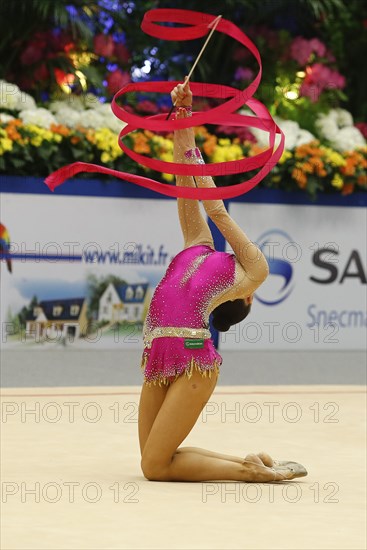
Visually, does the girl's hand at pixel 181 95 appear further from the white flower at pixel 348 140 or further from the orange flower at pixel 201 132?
the white flower at pixel 348 140

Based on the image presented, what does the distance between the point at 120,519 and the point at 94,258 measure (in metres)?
5.71

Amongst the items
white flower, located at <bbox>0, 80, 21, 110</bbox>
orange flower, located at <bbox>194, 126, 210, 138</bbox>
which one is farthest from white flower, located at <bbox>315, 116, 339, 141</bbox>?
white flower, located at <bbox>0, 80, 21, 110</bbox>

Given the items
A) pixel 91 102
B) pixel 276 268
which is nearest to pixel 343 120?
pixel 276 268

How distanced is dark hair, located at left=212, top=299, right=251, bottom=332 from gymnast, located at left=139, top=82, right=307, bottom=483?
0.04ft

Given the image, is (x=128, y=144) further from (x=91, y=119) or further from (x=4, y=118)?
(x=4, y=118)

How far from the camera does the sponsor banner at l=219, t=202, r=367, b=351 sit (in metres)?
11.0

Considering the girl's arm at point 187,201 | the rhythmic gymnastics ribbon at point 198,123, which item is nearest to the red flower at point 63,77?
the rhythmic gymnastics ribbon at point 198,123

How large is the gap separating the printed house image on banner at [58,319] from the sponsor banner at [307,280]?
1.28 meters

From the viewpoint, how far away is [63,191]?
10.3m

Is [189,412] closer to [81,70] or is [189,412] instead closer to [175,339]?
[175,339]

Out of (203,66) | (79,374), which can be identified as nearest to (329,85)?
(203,66)

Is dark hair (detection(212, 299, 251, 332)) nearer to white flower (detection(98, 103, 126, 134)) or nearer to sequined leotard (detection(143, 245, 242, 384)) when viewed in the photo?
sequined leotard (detection(143, 245, 242, 384))

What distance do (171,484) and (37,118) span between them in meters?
5.93

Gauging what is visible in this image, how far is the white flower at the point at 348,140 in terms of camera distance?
1193cm
